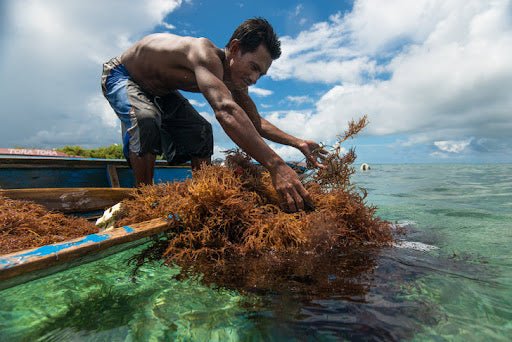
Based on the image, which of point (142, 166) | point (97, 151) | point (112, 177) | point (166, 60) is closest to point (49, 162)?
point (112, 177)

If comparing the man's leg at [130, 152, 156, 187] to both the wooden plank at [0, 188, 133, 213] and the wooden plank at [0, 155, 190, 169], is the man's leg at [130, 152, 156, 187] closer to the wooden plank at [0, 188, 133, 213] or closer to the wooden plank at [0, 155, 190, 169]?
the wooden plank at [0, 188, 133, 213]

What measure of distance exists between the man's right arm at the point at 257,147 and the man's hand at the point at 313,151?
95 centimetres

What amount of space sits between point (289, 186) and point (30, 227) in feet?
7.77

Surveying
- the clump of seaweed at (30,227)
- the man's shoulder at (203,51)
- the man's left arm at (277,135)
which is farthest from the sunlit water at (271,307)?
the man's shoulder at (203,51)

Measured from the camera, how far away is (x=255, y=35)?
11.1 ft

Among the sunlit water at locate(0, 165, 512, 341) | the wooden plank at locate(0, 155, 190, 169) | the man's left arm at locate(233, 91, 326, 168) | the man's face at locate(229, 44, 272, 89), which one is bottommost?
the sunlit water at locate(0, 165, 512, 341)

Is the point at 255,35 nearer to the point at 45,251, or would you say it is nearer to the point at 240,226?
the point at 240,226

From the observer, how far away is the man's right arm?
9.17 ft

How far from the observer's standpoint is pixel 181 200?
2691mm

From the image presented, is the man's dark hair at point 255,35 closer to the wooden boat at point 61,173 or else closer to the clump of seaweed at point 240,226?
the clump of seaweed at point 240,226

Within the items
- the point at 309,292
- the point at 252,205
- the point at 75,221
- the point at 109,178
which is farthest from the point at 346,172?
the point at 109,178

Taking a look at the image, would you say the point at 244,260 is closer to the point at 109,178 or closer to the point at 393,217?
the point at 109,178

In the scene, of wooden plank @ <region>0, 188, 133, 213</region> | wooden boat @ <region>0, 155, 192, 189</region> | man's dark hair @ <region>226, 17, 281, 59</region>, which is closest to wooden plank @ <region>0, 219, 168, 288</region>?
wooden plank @ <region>0, 188, 133, 213</region>

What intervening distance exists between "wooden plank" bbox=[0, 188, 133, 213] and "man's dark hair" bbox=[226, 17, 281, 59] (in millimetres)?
2222
